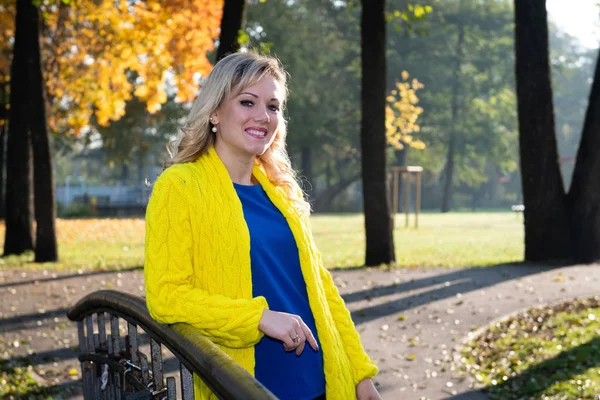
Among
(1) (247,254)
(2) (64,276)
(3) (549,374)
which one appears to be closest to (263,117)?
(1) (247,254)

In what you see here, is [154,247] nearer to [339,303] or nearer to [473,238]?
[339,303]

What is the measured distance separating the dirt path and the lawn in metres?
1.81

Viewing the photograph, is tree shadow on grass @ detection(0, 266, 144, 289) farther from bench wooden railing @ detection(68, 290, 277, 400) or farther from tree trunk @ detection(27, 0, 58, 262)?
bench wooden railing @ detection(68, 290, 277, 400)

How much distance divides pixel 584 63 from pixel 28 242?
8709 centimetres

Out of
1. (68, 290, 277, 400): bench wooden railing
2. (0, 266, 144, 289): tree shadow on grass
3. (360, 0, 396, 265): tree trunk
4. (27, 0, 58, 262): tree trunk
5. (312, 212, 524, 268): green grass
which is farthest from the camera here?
(312, 212, 524, 268): green grass

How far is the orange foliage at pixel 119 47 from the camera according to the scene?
2220 cm

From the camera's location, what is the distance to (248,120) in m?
3.07

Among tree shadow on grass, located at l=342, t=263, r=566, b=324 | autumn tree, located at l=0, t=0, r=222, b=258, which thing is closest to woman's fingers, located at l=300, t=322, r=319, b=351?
tree shadow on grass, located at l=342, t=263, r=566, b=324

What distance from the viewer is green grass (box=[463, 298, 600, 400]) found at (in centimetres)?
691

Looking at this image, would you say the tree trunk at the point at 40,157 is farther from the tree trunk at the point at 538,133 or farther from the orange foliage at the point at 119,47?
the tree trunk at the point at 538,133

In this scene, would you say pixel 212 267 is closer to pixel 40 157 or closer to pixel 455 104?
pixel 40 157

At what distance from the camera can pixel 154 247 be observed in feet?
9.12

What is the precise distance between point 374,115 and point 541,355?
768cm

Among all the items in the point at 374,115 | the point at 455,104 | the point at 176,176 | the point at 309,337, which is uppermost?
the point at 455,104
